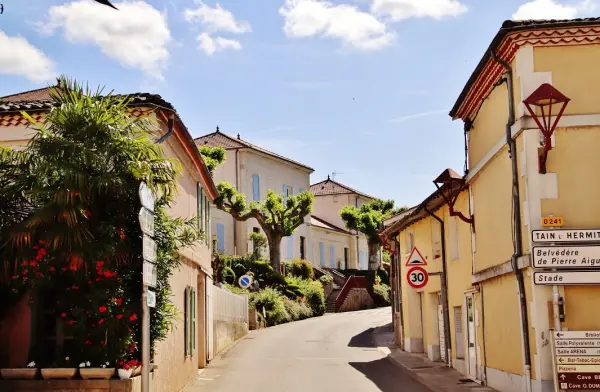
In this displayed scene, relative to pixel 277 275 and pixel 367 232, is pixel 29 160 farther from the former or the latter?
pixel 367 232

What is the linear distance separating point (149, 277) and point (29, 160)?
3.55 meters

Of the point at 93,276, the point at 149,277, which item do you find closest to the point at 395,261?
the point at 93,276

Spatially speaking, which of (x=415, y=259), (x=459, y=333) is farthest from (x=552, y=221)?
(x=459, y=333)

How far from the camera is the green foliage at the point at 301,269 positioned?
50219mm

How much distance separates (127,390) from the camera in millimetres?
10578

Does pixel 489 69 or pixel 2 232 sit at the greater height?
pixel 489 69

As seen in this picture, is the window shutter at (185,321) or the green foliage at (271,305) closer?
the window shutter at (185,321)

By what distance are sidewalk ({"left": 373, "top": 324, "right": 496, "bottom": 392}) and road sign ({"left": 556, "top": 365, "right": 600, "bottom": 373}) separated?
425 centimetres

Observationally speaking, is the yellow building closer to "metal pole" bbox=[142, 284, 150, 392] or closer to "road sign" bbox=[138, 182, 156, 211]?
"road sign" bbox=[138, 182, 156, 211]

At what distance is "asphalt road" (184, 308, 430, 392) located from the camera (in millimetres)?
17312

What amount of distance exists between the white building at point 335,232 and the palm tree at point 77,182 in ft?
170

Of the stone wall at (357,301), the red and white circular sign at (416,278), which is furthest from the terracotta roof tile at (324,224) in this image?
the red and white circular sign at (416,278)

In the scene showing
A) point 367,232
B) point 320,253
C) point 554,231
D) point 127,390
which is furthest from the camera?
point 320,253

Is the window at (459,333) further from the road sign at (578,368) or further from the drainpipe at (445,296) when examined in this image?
the road sign at (578,368)
